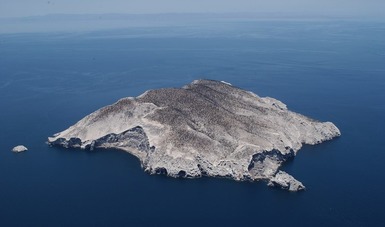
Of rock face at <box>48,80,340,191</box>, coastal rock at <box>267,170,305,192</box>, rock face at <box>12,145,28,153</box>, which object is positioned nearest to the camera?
coastal rock at <box>267,170,305,192</box>

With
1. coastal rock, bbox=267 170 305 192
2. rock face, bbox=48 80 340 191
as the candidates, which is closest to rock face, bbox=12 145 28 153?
rock face, bbox=48 80 340 191

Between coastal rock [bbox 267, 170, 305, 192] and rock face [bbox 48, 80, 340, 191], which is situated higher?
rock face [bbox 48, 80, 340, 191]

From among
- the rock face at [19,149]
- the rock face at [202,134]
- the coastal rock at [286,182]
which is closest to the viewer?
the coastal rock at [286,182]

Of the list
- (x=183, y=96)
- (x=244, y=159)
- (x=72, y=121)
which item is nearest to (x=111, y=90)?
(x=72, y=121)

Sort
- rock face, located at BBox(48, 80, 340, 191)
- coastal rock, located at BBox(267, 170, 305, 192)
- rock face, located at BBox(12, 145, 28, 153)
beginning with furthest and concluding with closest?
rock face, located at BBox(12, 145, 28, 153) → rock face, located at BBox(48, 80, 340, 191) → coastal rock, located at BBox(267, 170, 305, 192)

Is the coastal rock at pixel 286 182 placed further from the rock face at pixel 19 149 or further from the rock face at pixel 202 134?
the rock face at pixel 19 149

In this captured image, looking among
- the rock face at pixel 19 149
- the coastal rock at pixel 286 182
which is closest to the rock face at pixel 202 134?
the coastal rock at pixel 286 182

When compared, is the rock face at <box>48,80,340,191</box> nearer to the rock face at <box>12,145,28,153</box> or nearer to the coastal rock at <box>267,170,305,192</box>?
the coastal rock at <box>267,170,305,192</box>

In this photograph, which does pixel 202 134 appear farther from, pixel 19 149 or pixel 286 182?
pixel 19 149
